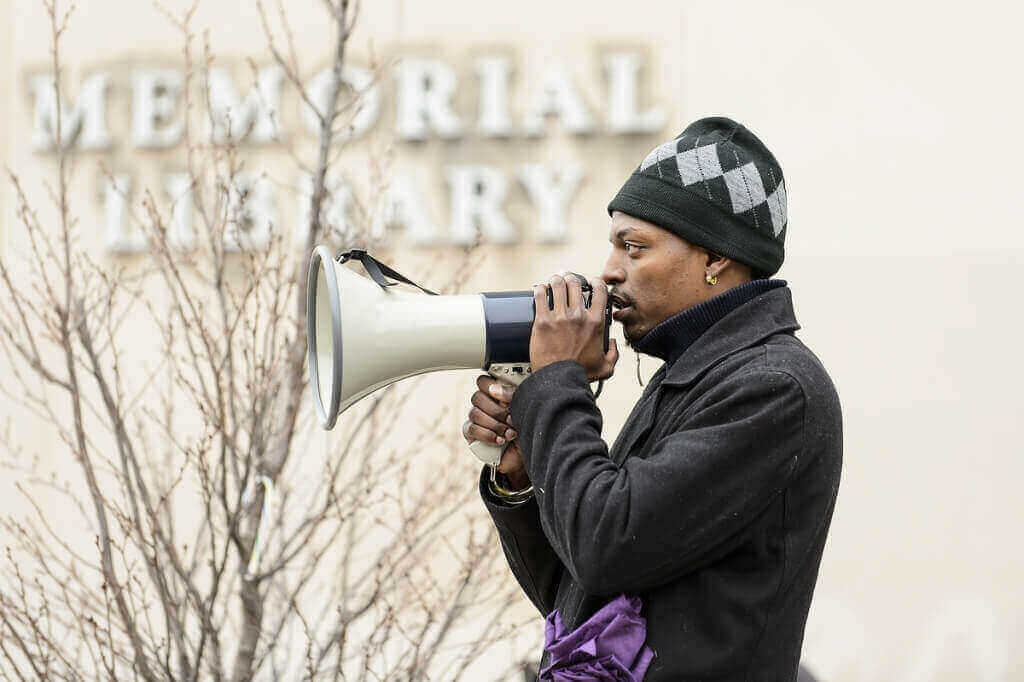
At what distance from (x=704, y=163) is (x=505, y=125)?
3.60 metres

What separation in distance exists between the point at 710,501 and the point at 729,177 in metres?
0.48

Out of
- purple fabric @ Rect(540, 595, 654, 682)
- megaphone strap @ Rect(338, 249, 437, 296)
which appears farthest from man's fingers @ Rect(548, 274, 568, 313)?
purple fabric @ Rect(540, 595, 654, 682)

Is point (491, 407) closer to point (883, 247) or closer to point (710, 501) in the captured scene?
point (710, 501)

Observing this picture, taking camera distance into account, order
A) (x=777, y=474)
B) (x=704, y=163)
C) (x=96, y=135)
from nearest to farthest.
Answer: (x=777, y=474)
(x=704, y=163)
(x=96, y=135)

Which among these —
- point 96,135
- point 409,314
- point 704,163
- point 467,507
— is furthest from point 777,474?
point 96,135

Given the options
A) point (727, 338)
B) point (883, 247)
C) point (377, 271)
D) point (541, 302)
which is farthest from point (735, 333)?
point (883, 247)

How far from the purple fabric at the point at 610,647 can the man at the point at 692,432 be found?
0.02m

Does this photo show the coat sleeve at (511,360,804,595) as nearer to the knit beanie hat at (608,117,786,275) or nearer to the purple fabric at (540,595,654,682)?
the purple fabric at (540,595,654,682)

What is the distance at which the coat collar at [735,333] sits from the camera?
173 centimetres

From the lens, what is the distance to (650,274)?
1.80 metres

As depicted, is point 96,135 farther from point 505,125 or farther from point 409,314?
point 409,314

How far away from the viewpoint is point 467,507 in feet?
17.0

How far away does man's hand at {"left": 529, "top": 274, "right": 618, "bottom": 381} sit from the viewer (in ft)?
5.64

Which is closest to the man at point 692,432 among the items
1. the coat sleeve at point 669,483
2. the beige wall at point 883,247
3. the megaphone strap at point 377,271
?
the coat sleeve at point 669,483
